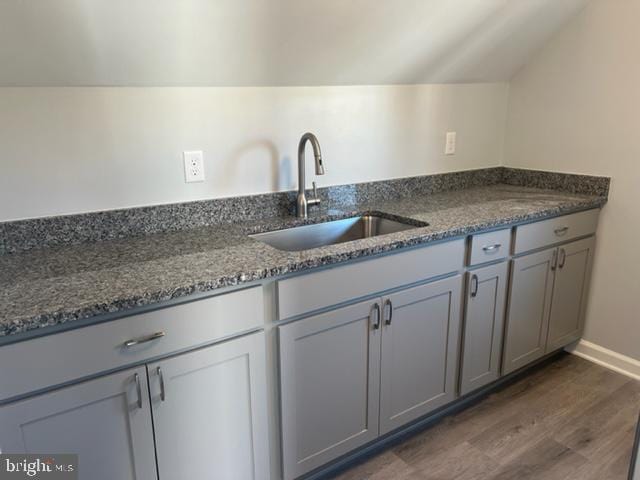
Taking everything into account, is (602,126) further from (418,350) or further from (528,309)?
(418,350)

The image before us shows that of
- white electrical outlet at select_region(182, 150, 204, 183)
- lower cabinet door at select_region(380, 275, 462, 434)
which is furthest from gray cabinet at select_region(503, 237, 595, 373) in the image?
white electrical outlet at select_region(182, 150, 204, 183)

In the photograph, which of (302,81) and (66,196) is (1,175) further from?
(302,81)

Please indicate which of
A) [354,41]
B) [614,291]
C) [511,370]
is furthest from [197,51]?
[614,291]

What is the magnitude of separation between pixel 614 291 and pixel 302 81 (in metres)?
1.86

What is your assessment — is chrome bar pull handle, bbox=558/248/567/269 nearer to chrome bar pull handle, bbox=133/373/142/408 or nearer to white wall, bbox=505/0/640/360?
white wall, bbox=505/0/640/360

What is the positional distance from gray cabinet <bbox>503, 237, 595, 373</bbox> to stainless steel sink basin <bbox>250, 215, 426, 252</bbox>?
0.59 m

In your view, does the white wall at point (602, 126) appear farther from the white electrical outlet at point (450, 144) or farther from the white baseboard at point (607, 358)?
the white electrical outlet at point (450, 144)

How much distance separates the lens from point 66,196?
170cm

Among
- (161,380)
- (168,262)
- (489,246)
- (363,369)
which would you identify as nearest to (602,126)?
(489,246)

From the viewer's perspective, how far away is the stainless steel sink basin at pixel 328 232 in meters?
2.03

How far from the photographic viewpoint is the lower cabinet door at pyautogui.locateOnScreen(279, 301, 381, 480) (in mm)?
1615

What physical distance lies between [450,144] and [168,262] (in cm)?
171

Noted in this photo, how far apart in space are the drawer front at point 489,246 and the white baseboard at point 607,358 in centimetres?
96

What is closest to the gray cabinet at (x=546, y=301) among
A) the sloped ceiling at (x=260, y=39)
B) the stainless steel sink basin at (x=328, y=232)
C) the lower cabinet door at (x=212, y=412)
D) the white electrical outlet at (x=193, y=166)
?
the stainless steel sink basin at (x=328, y=232)
